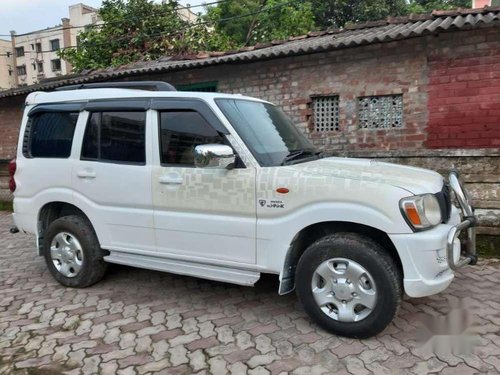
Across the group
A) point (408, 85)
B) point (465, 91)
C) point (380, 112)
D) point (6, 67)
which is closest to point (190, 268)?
point (380, 112)

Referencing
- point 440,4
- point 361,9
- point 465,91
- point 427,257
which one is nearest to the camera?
point 427,257

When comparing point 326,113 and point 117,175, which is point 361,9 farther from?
point 117,175

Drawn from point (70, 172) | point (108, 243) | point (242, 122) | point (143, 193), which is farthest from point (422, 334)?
point (70, 172)

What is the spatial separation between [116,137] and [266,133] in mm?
1451

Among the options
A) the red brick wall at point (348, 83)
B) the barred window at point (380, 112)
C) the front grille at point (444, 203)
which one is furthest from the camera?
the barred window at point (380, 112)

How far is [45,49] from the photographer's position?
5350 centimetres

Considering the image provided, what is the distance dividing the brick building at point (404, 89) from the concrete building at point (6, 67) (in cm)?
5615

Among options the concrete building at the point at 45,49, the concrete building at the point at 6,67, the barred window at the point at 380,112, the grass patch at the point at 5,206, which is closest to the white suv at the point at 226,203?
the barred window at the point at 380,112

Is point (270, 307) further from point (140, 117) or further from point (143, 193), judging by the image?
point (140, 117)

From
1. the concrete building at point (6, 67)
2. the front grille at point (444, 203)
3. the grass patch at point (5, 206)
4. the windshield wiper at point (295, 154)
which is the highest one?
the concrete building at point (6, 67)

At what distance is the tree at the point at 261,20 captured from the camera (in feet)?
65.5

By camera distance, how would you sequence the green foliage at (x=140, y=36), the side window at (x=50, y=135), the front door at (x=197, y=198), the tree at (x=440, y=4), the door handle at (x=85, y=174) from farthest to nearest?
the tree at (x=440, y=4)
the green foliage at (x=140, y=36)
the side window at (x=50, y=135)
the door handle at (x=85, y=174)
the front door at (x=197, y=198)

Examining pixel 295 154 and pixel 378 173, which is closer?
pixel 378 173

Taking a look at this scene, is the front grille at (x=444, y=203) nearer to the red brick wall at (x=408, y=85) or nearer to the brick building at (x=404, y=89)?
the brick building at (x=404, y=89)
